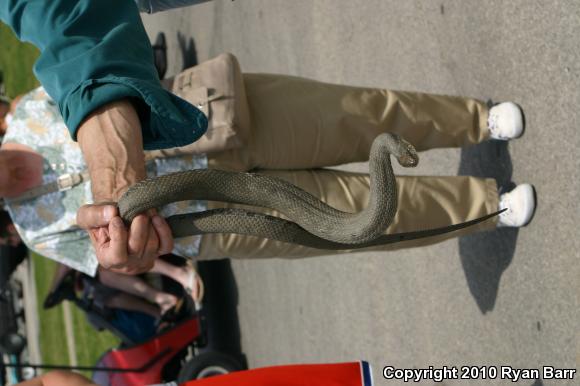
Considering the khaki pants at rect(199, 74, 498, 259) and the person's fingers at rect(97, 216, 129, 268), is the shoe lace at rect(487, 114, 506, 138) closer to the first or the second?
the khaki pants at rect(199, 74, 498, 259)

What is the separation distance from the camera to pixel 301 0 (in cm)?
544

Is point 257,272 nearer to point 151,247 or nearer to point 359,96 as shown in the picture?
point 359,96

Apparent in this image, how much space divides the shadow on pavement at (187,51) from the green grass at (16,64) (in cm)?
481

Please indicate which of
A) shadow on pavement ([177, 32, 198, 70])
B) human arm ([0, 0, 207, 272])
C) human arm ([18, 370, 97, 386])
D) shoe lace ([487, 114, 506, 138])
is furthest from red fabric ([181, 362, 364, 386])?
shadow on pavement ([177, 32, 198, 70])

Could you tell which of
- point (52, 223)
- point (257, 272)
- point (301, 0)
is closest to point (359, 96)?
point (52, 223)

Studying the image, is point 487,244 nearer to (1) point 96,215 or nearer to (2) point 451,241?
(2) point 451,241

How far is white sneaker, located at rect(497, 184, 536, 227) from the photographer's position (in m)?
3.11

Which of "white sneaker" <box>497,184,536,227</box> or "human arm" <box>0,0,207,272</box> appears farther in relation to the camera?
"white sneaker" <box>497,184,536,227</box>

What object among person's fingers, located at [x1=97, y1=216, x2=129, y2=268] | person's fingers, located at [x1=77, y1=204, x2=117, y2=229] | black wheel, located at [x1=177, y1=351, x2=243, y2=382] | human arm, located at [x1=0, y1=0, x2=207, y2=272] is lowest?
black wheel, located at [x1=177, y1=351, x2=243, y2=382]

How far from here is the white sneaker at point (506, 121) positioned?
317cm

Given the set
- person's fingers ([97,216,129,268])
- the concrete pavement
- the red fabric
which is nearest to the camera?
person's fingers ([97,216,129,268])

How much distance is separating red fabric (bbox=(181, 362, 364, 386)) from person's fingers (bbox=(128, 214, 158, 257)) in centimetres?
107

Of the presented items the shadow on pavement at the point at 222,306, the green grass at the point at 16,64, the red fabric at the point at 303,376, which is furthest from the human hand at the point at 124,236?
the green grass at the point at 16,64

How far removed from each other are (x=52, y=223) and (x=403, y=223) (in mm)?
→ 1536
